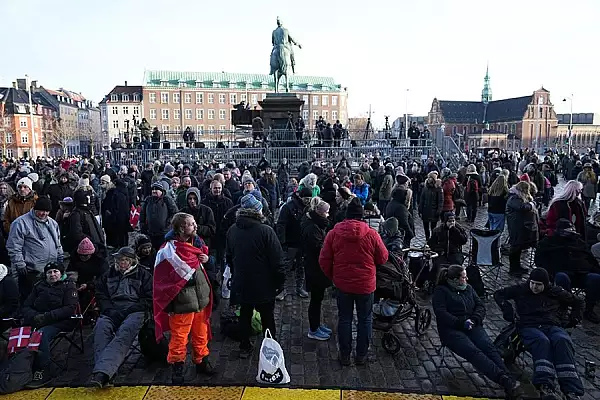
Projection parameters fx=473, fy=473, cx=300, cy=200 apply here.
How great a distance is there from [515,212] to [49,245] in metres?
7.86

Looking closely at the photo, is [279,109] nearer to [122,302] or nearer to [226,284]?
[226,284]

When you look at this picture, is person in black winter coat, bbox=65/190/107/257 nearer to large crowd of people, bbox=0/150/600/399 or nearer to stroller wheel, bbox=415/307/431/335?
large crowd of people, bbox=0/150/600/399

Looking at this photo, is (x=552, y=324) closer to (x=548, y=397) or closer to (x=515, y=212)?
(x=548, y=397)

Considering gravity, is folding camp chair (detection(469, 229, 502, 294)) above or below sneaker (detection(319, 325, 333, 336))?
above

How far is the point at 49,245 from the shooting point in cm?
669

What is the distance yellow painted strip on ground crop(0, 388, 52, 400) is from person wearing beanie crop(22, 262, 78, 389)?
29 cm

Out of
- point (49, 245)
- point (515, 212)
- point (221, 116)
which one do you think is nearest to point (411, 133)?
point (515, 212)

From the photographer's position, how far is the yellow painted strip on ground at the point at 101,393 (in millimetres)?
4887

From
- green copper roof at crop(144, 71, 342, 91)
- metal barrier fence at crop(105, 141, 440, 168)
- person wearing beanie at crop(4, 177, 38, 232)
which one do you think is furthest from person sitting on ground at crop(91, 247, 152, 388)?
green copper roof at crop(144, 71, 342, 91)

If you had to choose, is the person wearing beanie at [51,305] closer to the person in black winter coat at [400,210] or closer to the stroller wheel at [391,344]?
the stroller wheel at [391,344]

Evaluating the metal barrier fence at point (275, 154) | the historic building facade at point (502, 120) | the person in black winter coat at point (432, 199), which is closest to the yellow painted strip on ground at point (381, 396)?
the person in black winter coat at point (432, 199)

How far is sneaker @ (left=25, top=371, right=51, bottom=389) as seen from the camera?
511 cm

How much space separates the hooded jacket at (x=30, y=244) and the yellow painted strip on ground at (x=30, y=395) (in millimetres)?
1984

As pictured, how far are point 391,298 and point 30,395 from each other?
424cm
